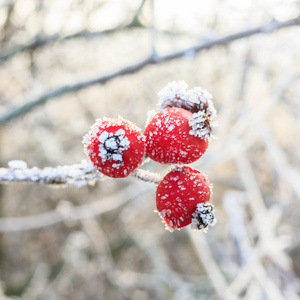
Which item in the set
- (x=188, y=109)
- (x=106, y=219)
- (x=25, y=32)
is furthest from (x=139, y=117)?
(x=188, y=109)

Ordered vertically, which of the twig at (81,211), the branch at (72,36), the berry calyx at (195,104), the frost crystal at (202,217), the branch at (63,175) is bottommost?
the twig at (81,211)

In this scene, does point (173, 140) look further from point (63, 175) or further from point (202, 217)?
point (63, 175)

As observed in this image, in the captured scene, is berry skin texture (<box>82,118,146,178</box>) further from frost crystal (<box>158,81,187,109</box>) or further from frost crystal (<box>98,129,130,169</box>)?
frost crystal (<box>158,81,187,109</box>)

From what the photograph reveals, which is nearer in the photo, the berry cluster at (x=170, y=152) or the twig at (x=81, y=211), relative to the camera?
the berry cluster at (x=170, y=152)

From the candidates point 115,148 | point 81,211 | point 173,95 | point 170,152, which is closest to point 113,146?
point 115,148

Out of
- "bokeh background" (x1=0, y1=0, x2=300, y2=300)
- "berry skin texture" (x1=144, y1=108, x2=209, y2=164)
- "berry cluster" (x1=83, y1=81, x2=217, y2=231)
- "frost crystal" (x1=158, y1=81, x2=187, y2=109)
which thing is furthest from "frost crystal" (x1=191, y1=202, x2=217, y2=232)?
"bokeh background" (x1=0, y1=0, x2=300, y2=300)

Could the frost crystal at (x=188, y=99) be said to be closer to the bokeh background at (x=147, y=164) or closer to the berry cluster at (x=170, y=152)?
the berry cluster at (x=170, y=152)

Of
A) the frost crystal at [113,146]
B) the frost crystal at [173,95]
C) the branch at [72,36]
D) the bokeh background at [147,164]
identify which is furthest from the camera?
the branch at [72,36]

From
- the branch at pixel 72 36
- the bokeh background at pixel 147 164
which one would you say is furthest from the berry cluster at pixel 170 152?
the branch at pixel 72 36
